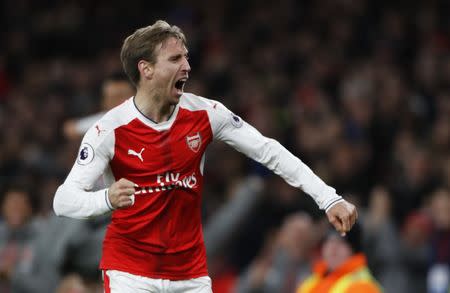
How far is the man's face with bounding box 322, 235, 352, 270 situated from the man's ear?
7.36 ft

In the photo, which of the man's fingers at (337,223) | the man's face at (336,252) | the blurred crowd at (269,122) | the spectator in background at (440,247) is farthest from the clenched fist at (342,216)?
the spectator in background at (440,247)

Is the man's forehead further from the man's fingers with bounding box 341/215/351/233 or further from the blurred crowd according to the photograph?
the blurred crowd

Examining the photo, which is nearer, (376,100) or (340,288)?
(340,288)

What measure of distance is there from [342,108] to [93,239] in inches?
259

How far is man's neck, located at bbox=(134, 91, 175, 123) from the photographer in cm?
565

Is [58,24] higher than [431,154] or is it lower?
higher

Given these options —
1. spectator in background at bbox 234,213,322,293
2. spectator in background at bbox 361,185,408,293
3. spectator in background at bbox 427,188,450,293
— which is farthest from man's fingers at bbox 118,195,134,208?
spectator in background at bbox 427,188,450,293

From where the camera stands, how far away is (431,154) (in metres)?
11.7

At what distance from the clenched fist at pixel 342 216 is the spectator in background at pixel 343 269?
179 cm

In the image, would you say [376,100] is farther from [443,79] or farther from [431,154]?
[431,154]

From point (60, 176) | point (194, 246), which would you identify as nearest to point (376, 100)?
point (60, 176)

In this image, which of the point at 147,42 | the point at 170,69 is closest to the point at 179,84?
the point at 170,69

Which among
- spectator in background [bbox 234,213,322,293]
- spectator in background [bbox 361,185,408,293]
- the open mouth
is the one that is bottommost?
the open mouth

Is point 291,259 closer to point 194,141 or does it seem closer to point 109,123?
point 194,141
